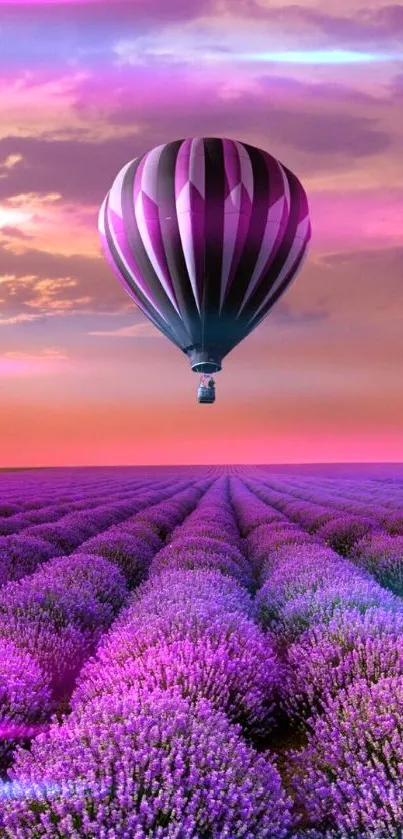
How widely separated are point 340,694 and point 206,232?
10.5 metres

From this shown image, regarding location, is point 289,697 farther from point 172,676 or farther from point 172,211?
point 172,211

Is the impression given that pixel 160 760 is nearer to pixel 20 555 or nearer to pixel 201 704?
pixel 201 704

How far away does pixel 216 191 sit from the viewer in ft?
42.7

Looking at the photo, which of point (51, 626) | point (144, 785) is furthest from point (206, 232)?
point (144, 785)

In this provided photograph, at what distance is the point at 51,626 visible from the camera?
536cm

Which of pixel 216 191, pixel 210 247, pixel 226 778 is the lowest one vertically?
pixel 226 778

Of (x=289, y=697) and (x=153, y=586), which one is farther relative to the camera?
(x=153, y=586)

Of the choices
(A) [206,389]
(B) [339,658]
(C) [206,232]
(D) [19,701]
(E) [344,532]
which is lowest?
(D) [19,701]

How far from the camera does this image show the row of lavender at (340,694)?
2.97 metres

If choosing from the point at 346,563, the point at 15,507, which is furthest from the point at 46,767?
the point at 15,507

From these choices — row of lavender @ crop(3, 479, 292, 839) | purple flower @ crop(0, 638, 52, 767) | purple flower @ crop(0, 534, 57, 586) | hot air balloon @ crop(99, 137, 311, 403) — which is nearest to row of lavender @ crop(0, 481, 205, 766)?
purple flower @ crop(0, 638, 52, 767)

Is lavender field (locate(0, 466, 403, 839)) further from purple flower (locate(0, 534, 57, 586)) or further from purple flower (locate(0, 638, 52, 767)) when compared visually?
purple flower (locate(0, 534, 57, 586))

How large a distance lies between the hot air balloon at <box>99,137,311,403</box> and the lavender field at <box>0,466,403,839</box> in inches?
267

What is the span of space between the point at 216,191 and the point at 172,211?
0.88 meters
